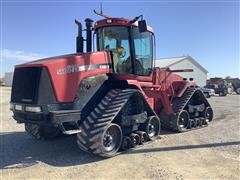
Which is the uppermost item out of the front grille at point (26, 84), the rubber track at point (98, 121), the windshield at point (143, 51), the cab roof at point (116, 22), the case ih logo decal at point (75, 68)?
the cab roof at point (116, 22)

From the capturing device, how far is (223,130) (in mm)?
11633

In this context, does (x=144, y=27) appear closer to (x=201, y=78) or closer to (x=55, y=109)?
(x=55, y=109)

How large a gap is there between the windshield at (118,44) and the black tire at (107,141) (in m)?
1.83

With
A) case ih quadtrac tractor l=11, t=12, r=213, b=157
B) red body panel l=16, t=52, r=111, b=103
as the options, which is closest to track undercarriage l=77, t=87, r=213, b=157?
case ih quadtrac tractor l=11, t=12, r=213, b=157

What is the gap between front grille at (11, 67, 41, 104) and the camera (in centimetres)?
725

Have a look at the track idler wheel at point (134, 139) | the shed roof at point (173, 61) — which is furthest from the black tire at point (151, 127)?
the shed roof at point (173, 61)

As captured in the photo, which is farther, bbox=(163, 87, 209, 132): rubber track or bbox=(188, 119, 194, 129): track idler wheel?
bbox=(188, 119, 194, 129): track idler wheel

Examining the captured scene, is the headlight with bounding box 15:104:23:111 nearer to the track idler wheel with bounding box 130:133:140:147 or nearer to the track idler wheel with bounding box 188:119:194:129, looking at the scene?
the track idler wheel with bounding box 130:133:140:147

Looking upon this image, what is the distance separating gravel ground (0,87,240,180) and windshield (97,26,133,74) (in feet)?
7.58

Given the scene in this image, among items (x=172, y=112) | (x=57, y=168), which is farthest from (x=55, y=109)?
(x=172, y=112)

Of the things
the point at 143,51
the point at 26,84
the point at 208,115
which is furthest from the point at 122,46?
the point at 208,115

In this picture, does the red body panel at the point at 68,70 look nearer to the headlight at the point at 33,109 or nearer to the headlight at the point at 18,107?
the headlight at the point at 33,109

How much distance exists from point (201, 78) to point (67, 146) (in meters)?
55.3

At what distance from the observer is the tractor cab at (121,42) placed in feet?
29.7
